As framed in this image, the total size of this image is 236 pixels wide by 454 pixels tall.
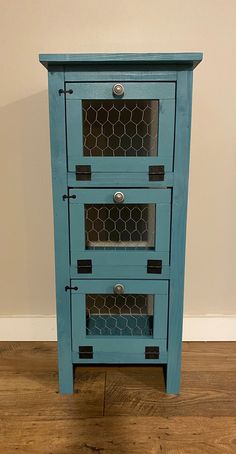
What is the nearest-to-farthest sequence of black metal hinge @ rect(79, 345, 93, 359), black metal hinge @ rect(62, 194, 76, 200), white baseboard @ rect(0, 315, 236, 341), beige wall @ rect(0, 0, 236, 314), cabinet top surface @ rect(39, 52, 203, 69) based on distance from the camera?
1. cabinet top surface @ rect(39, 52, 203, 69)
2. black metal hinge @ rect(62, 194, 76, 200)
3. black metal hinge @ rect(79, 345, 93, 359)
4. beige wall @ rect(0, 0, 236, 314)
5. white baseboard @ rect(0, 315, 236, 341)

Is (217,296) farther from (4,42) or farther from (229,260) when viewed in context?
(4,42)

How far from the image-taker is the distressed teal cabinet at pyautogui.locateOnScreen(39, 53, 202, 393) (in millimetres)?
1017

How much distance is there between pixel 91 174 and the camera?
1.06m

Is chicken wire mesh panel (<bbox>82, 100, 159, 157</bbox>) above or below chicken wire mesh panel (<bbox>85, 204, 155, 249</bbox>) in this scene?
above

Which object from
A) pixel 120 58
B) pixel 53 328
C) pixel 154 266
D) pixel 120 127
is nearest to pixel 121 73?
pixel 120 58

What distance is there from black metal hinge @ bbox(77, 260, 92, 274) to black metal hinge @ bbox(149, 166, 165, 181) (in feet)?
1.05

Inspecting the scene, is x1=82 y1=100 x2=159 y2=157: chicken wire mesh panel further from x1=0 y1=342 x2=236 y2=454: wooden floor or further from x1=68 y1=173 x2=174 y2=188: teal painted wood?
x1=0 y1=342 x2=236 y2=454: wooden floor

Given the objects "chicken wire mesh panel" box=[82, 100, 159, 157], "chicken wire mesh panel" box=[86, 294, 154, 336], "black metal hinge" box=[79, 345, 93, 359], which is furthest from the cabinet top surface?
"black metal hinge" box=[79, 345, 93, 359]

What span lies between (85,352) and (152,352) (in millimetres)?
219

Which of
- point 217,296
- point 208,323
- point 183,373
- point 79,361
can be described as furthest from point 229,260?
point 79,361

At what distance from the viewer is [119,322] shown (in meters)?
1.26

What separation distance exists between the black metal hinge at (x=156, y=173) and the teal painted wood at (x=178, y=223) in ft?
0.13

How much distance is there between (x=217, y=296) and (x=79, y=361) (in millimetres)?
671

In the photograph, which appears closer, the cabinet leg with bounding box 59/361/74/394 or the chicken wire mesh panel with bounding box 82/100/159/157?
the chicken wire mesh panel with bounding box 82/100/159/157
